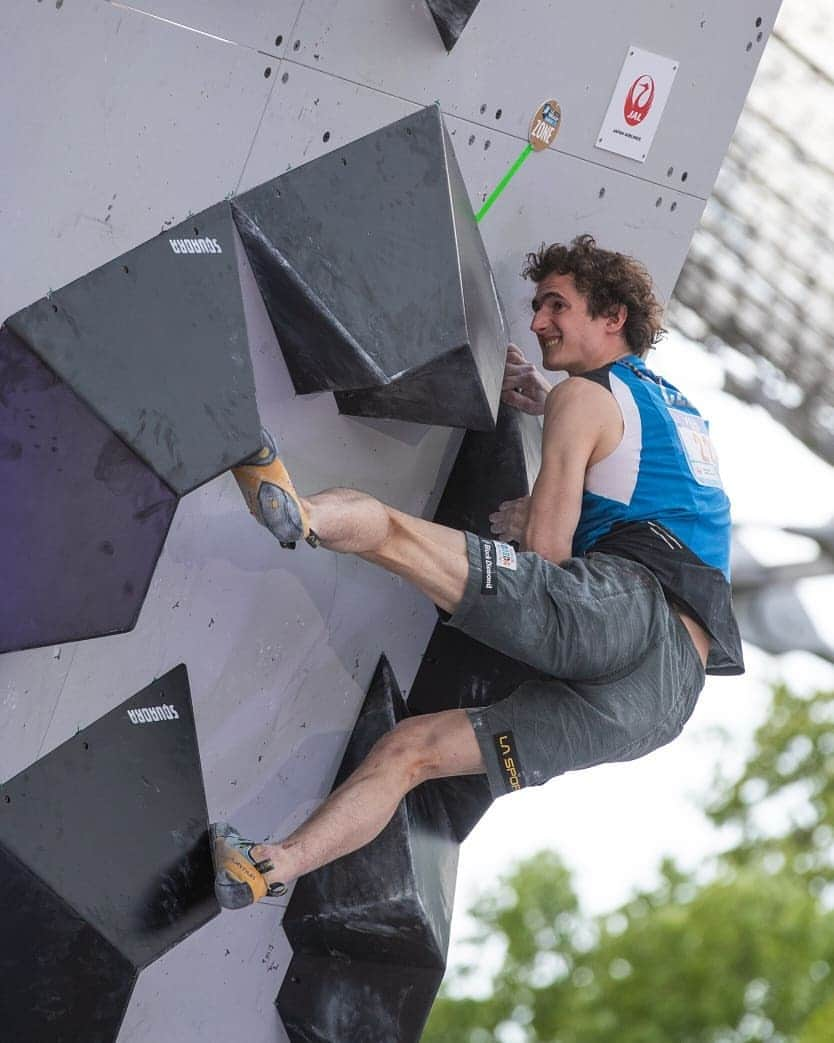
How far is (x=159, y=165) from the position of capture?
3199 mm

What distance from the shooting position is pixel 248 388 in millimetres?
3021

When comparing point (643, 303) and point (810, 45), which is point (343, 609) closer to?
point (643, 303)

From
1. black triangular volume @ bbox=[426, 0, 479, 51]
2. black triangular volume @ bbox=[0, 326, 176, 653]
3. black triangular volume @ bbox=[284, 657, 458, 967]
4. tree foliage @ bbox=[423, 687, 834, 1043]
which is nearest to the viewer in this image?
black triangular volume @ bbox=[0, 326, 176, 653]

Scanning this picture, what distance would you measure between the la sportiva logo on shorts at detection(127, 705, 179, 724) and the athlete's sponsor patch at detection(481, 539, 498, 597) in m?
0.75

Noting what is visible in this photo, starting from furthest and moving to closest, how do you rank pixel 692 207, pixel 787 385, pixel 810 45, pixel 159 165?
pixel 787 385 → pixel 810 45 → pixel 692 207 → pixel 159 165

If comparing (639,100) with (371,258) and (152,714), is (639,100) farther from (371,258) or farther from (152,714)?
(152,714)

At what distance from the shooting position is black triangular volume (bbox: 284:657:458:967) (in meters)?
3.93

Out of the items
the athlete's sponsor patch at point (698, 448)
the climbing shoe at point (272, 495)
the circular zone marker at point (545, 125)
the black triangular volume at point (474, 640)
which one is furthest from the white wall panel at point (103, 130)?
the athlete's sponsor patch at point (698, 448)

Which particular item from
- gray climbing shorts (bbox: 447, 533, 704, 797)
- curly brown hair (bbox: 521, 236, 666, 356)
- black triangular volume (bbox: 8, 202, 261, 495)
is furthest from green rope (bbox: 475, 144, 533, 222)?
black triangular volume (bbox: 8, 202, 261, 495)

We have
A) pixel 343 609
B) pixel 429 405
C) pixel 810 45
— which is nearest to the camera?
pixel 429 405

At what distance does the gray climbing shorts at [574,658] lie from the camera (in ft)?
11.1

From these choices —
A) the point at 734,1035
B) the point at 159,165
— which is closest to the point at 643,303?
the point at 159,165

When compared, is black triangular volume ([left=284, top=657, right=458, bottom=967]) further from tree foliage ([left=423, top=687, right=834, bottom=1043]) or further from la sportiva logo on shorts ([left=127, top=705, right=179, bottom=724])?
tree foliage ([left=423, top=687, right=834, bottom=1043])

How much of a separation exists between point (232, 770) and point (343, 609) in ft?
1.66
